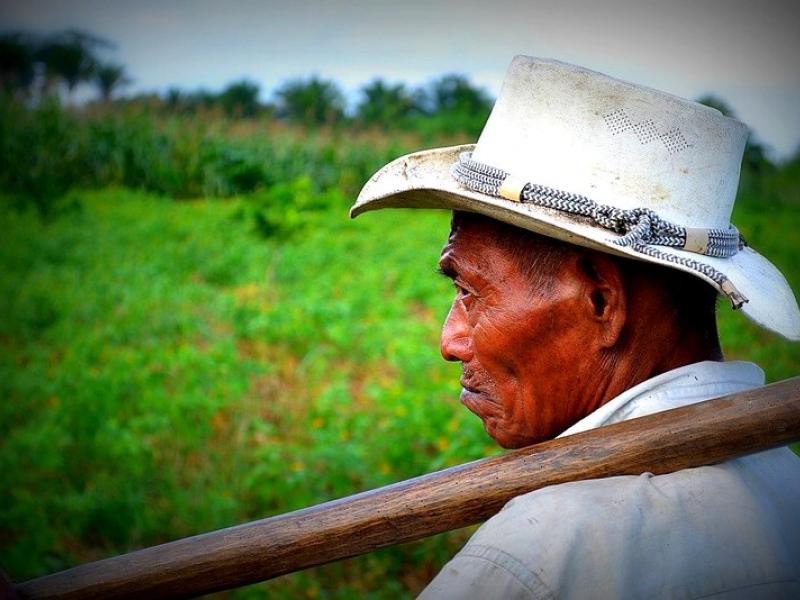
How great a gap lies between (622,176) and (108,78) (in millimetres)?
13278

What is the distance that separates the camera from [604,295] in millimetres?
1548

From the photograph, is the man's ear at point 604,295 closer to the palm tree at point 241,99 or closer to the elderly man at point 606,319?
the elderly man at point 606,319

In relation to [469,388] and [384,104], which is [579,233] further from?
[384,104]

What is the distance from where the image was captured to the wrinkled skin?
1550 mm

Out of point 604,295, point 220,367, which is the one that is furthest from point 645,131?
point 220,367

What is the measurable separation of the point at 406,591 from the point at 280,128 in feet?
33.8

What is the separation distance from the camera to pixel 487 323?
1642 mm

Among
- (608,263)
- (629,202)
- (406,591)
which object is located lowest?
(406,591)

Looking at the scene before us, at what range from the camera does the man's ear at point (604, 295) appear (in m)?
1.53

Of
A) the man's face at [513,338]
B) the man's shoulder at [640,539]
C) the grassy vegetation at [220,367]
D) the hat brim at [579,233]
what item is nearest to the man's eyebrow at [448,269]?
the man's face at [513,338]

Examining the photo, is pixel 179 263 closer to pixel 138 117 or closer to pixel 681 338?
pixel 138 117

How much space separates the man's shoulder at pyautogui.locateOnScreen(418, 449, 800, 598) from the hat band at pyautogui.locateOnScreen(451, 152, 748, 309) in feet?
1.05

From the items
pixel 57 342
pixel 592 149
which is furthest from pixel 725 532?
pixel 57 342

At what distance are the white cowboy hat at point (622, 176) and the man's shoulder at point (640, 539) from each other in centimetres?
31
